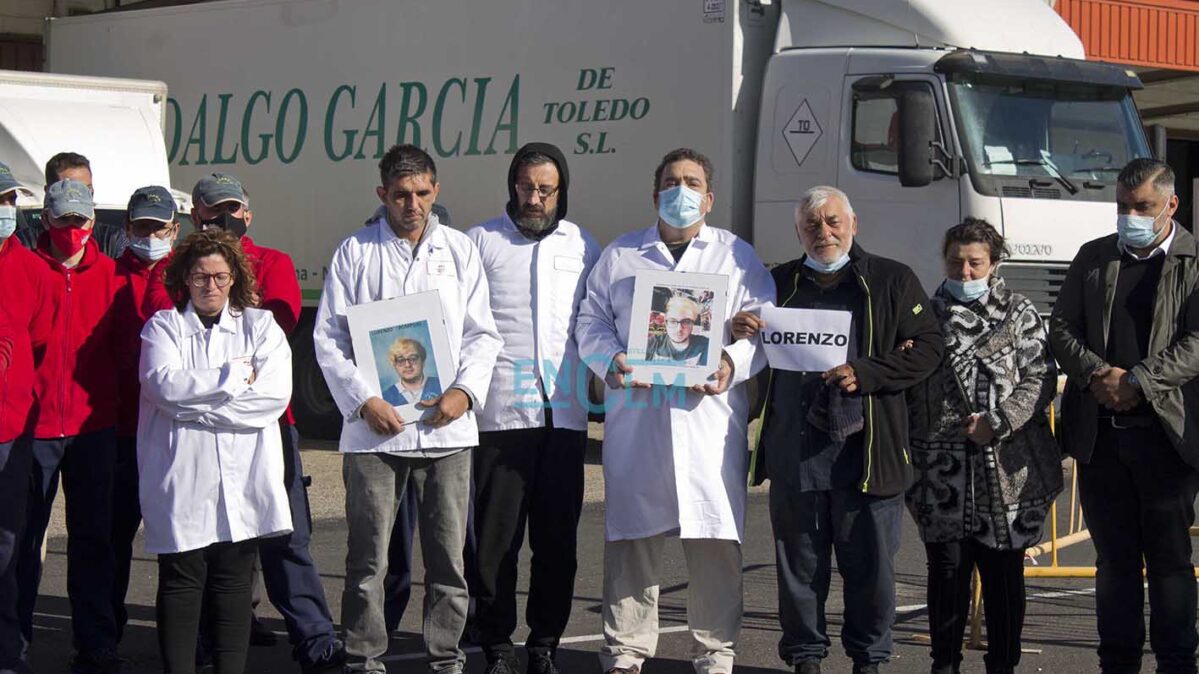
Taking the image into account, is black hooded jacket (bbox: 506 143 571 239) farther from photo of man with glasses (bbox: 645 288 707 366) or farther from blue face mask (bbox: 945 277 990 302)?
blue face mask (bbox: 945 277 990 302)

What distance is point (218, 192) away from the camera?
667 cm

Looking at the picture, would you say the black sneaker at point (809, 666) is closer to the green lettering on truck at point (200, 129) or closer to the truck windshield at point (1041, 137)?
the truck windshield at point (1041, 137)

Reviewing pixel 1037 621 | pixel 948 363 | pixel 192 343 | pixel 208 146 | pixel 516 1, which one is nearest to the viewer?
pixel 192 343

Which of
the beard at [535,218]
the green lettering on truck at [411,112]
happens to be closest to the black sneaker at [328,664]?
the beard at [535,218]

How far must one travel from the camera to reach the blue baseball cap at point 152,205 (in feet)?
21.1

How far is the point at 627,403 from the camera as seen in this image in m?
6.34

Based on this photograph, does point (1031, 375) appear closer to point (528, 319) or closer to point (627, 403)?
point (627, 403)

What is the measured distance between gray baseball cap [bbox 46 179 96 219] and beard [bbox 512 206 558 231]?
1627 millimetres

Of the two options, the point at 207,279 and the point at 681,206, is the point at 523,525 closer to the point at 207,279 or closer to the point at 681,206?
the point at 681,206

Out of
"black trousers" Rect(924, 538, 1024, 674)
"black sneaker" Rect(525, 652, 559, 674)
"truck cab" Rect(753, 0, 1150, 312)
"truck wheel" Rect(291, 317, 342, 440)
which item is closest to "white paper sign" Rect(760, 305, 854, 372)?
"black trousers" Rect(924, 538, 1024, 674)

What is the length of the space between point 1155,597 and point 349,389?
9.82 feet

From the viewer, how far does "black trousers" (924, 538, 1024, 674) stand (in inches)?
244

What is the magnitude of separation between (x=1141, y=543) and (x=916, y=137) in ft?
19.7

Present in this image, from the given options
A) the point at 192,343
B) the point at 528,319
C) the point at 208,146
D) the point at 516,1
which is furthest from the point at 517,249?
the point at 208,146
